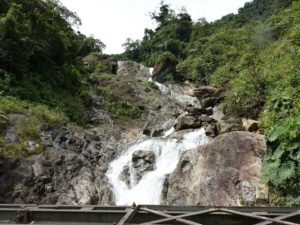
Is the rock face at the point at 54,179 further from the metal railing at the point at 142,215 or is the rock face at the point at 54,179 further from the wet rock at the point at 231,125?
the metal railing at the point at 142,215

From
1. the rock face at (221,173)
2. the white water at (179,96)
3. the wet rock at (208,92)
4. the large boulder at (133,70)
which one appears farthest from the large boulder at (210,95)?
the large boulder at (133,70)

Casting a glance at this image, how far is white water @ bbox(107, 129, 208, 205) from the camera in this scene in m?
16.3

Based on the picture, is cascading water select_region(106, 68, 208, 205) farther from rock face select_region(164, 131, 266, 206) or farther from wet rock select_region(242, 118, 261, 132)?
wet rock select_region(242, 118, 261, 132)

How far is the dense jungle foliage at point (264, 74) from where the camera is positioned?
1168 cm

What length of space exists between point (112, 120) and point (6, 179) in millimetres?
11026

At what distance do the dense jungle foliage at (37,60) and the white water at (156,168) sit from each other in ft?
17.9

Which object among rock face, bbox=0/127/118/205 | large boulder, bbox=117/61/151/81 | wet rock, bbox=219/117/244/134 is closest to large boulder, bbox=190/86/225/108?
wet rock, bbox=219/117/244/134

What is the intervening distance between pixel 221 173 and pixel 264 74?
22.1 ft

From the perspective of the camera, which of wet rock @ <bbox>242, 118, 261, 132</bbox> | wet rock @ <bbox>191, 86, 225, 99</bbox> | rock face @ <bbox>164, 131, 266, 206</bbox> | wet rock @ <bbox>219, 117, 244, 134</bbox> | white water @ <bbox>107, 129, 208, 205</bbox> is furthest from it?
wet rock @ <bbox>191, 86, 225, 99</bbox>

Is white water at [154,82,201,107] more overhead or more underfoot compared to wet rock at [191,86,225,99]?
more overhead

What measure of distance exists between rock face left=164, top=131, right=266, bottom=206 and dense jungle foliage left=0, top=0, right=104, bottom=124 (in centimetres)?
1053

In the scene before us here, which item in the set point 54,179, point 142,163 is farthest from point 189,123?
point 54,179

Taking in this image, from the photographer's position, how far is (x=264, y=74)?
18062 mm

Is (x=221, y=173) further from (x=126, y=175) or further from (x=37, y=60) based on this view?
(x=37, y=60)
